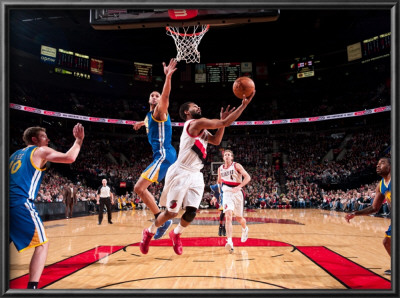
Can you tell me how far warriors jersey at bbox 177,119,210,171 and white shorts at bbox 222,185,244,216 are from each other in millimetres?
2196

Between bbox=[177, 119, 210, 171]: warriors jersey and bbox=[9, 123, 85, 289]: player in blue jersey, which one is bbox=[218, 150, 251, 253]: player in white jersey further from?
bbox=[9, 123, 85, 289]: player in blue jersey

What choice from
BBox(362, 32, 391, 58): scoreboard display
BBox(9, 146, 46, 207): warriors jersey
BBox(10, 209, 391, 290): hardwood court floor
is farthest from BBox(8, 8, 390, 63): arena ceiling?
BBox(9, 146, 46, 207): warriors jersey

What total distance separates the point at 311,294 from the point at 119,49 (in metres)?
26.7

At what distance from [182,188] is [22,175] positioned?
1.93m

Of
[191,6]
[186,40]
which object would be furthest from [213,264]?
[186,40]

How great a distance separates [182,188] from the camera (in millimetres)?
4562

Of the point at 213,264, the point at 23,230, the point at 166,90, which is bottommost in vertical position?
the point at 213,264

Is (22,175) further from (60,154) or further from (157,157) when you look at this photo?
(157,157)

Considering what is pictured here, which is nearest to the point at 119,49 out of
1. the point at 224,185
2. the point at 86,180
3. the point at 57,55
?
the point at 57,55

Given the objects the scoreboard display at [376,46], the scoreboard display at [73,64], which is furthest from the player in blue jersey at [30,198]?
the scoreboard display at [376,46]

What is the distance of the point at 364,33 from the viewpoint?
965 inches

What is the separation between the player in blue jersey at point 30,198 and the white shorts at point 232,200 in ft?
12.5

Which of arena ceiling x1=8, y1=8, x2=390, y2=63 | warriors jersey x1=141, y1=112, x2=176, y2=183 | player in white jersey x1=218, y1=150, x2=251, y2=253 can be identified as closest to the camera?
warriors jersey x1=141, y1=112, x2=176, y2=183

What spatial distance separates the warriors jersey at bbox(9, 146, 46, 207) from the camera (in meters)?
3.41
